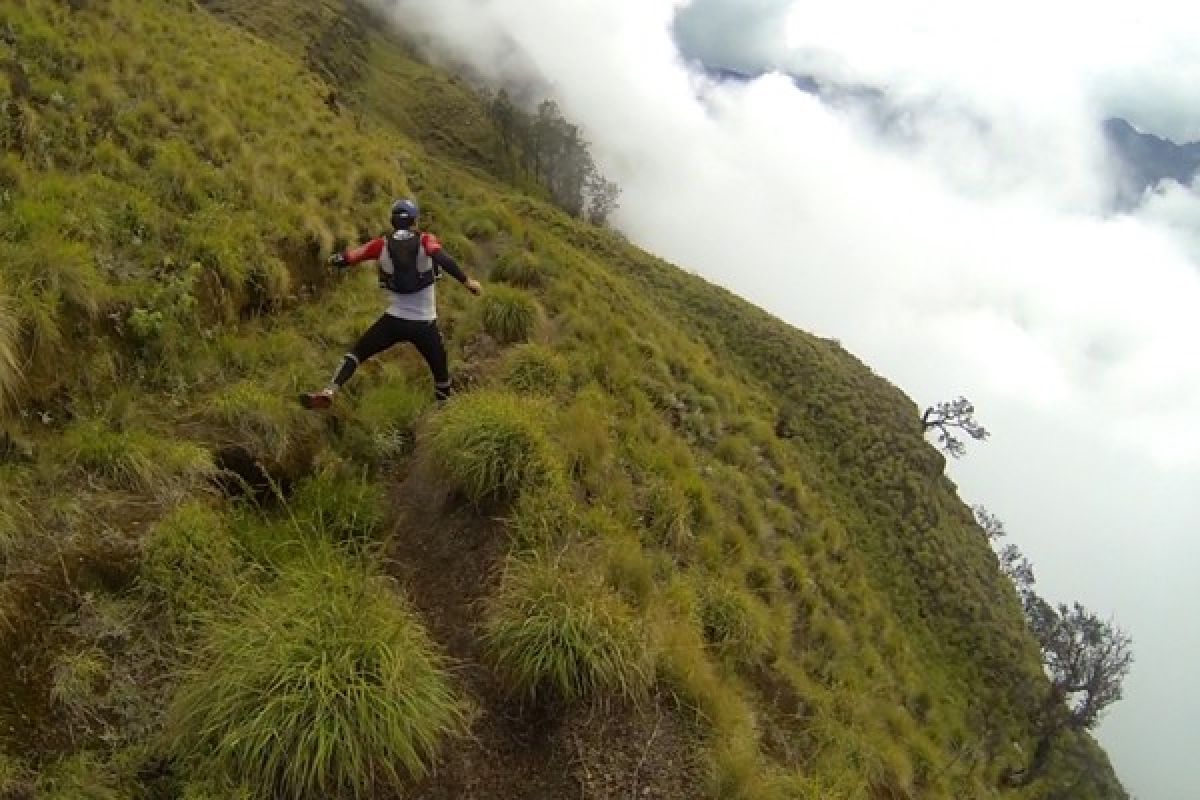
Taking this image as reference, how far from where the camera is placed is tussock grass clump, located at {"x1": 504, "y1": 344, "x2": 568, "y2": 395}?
1198 cm

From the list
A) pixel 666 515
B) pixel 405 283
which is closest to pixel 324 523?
pixel 405 283

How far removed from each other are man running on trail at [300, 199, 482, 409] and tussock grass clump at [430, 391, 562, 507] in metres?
1.32

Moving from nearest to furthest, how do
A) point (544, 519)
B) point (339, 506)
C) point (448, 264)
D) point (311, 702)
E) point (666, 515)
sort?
1. point (311, 702)
2. point (339, 506)
3. point (544, 519)
4. point (448, 264)
5. point (666, 515)

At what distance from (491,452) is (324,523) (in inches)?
74.2

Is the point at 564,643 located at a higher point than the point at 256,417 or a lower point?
higher

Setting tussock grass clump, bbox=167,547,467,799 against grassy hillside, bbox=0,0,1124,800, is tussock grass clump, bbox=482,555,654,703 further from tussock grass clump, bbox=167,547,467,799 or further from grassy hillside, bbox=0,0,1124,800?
tussock grass clump, bbox=167,547,467,799

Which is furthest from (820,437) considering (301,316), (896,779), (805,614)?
(301,316)

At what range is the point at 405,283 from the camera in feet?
33.1

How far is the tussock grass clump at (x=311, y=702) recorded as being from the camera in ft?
17.5

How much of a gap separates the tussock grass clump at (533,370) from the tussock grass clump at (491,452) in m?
2.36

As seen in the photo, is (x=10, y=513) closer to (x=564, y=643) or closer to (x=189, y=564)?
(x=189, y=564)

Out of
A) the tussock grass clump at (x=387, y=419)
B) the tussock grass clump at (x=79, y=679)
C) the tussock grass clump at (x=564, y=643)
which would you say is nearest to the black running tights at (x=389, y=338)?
the tussock grass clump at (x=387, y=419)

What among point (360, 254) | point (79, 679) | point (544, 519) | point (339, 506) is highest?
point (360, 254)

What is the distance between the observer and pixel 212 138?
13141 millimetres
